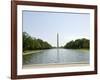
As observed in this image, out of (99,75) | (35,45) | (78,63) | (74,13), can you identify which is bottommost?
(99,75)

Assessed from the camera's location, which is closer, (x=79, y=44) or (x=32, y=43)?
(x=32, y=43)

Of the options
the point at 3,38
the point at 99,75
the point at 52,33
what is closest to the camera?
the point at 3,38

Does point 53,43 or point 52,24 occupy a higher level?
point 52,24

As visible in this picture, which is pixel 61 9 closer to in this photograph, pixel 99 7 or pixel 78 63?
pixel 99 7

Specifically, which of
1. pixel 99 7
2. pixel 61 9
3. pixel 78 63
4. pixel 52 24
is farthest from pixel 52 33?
pixel 99 7
